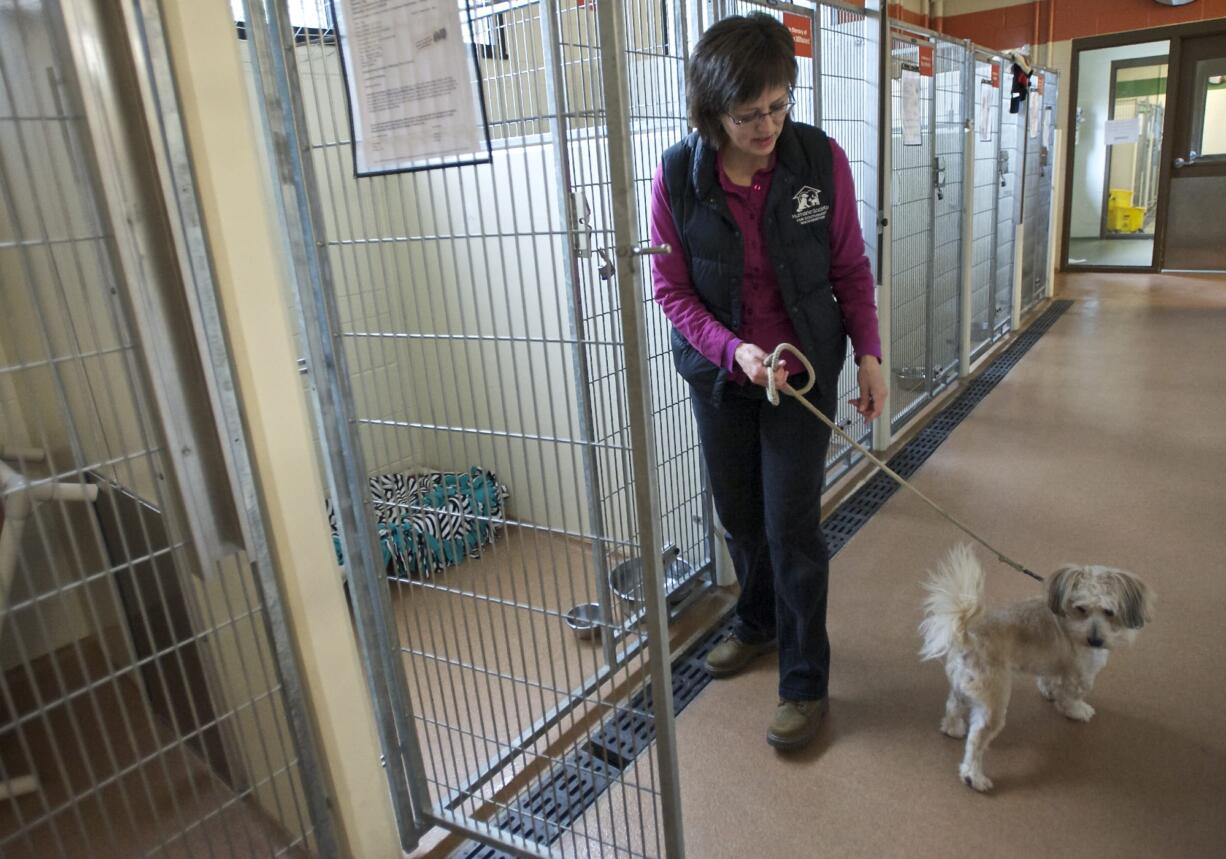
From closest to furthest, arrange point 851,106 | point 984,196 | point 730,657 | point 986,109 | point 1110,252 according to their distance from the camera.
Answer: point 730,657 → point 851,106 → point 986,109 → point 984,196 → point 1110,252

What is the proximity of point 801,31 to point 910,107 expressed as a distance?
107 cm

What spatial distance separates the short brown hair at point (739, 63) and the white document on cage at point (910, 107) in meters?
2.22

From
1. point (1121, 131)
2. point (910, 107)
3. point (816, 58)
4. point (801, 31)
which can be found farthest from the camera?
point (1121, 131)

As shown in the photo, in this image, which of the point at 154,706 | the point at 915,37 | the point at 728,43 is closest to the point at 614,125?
the point at 728,43

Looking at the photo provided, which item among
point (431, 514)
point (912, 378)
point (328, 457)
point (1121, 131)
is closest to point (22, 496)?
point (328, 457)

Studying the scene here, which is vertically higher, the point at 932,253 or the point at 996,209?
the point at 996,209

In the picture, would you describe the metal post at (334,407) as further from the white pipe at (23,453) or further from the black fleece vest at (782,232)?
the black fleece vest at (782,232)

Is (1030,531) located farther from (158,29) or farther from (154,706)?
(158,29)

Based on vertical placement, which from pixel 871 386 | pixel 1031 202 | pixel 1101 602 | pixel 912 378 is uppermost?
pixel 1031 202

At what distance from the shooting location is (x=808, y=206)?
65.4 inches

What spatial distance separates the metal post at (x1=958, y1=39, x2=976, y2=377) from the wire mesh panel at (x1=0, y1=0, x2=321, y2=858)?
4.18 m

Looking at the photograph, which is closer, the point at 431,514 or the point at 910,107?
the point at 431,514

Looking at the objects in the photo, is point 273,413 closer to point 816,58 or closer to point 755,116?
point 755,116

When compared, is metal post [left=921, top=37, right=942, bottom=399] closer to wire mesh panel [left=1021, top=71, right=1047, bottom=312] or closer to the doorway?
wire mesh panel [left=1021, top=71, right=1047, bottom=312]
